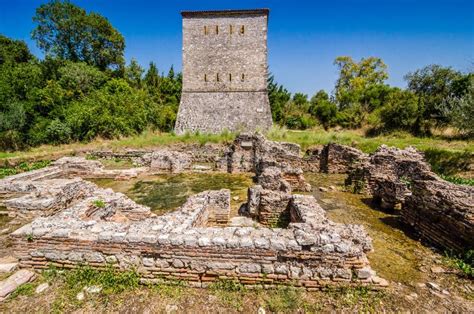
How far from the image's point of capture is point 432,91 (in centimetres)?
2345

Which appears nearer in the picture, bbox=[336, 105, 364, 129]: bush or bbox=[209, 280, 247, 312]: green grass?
bbox=[209, 280, 247, 312]: green grass

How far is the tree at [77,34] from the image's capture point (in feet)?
90.1

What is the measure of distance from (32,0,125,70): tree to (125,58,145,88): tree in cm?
313

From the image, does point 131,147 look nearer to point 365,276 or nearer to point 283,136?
point 283,136

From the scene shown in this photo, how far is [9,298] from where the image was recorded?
3201 millimetres

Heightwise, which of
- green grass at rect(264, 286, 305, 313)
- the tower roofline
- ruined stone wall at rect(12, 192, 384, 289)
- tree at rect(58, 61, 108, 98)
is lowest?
green grass at rect(264, 286, 305, 313)

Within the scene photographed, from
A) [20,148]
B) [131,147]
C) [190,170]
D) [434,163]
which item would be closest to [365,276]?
[190,170]

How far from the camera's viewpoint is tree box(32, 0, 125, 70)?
2747cm

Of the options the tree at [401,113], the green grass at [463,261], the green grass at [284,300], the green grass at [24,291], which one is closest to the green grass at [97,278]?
the green grass at [24,291]

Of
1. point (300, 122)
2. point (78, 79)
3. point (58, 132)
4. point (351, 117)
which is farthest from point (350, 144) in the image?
point (78, 79)

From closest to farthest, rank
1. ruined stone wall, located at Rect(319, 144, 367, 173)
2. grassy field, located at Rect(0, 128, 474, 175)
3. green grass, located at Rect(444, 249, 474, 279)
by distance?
green grass, located at Rect(444, 249, 474, 279)
grassy field, located at Rect(0, 128, 474, 175)
ruined stone wall, located at Rect(319, 144, 367, 173)

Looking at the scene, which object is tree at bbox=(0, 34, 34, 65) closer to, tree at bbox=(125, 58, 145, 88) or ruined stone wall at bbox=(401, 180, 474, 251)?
tree at bbox=(125, 58, 145, 88)

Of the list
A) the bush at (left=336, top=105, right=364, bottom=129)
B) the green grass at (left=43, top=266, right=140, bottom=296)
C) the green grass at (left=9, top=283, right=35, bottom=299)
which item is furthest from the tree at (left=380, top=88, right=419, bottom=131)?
the green grass at (left=9, top=283, right=35, bottom=299)

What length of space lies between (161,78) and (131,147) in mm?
23527
